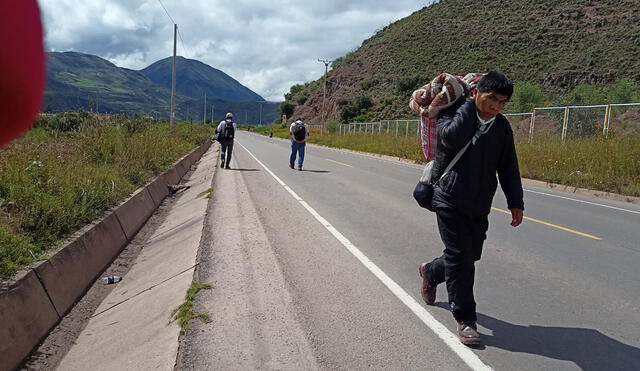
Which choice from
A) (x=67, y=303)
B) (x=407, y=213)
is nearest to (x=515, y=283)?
(x=407, y=213)

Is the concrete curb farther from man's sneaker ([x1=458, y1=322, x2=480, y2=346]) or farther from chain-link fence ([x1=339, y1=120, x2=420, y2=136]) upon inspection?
chain-link fence ([x1=339, y1=120, x2=420, y2=136])

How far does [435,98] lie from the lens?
3.79 metres

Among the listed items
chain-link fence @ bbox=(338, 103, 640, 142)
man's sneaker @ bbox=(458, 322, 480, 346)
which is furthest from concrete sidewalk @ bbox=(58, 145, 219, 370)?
chain-link fence @ bbox=(338, 103, 640, 142)

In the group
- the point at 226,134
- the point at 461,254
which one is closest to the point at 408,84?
the point at 226,134

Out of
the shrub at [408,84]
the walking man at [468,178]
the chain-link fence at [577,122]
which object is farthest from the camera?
the shrub at [408,84]

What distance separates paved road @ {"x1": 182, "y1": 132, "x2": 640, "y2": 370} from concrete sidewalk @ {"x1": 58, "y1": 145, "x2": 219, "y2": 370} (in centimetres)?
41

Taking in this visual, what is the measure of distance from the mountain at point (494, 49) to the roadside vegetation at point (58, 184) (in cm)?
4304

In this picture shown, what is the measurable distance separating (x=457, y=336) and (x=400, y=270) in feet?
5.56

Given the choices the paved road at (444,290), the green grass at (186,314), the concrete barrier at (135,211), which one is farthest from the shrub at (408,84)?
the green grass at (186,314)

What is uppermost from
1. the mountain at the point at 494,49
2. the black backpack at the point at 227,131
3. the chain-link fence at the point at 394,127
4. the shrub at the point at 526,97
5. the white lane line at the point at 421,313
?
the mountain at the point at 494,49

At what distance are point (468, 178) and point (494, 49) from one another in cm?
5924

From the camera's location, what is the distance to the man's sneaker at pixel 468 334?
12.0ft

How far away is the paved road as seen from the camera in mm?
3543

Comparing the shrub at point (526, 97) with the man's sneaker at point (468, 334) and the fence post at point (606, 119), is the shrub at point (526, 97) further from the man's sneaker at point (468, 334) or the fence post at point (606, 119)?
the man's sneaker at point (468, 334)
